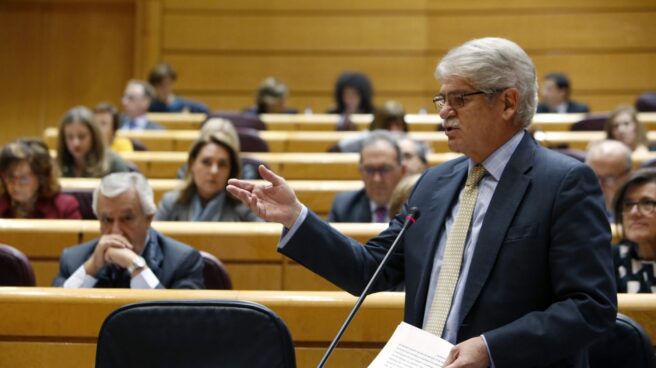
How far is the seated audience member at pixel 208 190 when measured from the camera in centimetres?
406

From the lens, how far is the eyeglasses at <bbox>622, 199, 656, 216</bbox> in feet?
9.89

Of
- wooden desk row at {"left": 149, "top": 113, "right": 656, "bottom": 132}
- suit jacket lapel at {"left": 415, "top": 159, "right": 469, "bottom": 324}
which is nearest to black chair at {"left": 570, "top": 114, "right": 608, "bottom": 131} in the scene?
wooden desk row at {"left": 149, "top": 113, "right": 656, "bottom": 132}

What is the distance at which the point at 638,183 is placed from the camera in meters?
3.11

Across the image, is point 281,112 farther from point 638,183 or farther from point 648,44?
point 638,183

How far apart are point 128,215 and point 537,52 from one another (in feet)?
22.4

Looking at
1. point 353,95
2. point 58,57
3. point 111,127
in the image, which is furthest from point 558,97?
point 58,57

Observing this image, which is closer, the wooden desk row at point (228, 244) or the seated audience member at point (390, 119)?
the wooden desk row at point (228, 244)

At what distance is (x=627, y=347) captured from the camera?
1.95 m

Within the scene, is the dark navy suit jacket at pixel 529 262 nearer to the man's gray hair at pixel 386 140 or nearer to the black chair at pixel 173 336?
the black chair at pixel 173 336

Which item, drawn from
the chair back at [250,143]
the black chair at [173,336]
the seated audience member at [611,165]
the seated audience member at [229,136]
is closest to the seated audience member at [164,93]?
the chair back at [250,143]

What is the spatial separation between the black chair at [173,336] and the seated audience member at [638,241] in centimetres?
151

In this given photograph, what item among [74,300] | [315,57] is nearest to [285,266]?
[74,300]

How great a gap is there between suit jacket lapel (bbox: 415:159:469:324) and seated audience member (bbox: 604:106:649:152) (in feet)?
13.5

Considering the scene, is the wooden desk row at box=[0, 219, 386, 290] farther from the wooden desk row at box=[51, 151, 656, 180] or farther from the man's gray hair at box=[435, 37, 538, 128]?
the wooden desk row at box=[51, 151, 656, 180]
